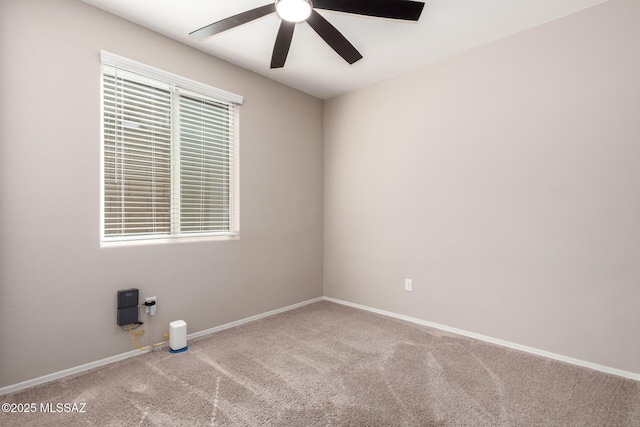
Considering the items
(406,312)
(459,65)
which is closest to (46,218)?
(406,312)

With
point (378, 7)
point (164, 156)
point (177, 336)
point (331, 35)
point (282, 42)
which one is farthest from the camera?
point (164, 156)

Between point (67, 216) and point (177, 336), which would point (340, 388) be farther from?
point (67, 216)

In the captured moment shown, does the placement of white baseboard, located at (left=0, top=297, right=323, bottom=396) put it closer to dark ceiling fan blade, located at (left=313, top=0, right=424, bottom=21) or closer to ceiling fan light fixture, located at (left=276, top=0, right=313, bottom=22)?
ceiling fan light fixture, located at (left=276, top=0, right=313, bottom=22)

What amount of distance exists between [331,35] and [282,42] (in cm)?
37

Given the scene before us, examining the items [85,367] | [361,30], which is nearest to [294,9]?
[361,30]

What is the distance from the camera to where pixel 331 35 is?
82.3 inches

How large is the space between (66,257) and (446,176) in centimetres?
311

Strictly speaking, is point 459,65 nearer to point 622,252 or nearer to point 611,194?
point 611,194

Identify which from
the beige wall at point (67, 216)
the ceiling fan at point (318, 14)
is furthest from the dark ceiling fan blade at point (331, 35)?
the beige wall at point (67, 216)

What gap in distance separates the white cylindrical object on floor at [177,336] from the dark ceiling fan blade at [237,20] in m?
2.15

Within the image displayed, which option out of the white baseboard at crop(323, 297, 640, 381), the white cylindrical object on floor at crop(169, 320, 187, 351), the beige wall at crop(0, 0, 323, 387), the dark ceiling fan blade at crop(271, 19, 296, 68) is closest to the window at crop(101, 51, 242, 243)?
the beige wall at crop(0, 0, 323, 387)

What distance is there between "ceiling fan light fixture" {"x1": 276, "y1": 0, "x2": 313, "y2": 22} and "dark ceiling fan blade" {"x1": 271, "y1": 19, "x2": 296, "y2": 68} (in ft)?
0.20

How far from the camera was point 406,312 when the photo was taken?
332cm

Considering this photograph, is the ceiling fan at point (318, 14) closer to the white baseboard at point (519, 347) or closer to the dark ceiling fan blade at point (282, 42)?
the dark ceiling fan blade at point (282, 42)
